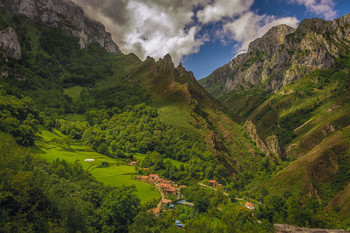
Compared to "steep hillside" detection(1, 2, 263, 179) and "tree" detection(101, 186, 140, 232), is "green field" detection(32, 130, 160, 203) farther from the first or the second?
"tree" detection(101, 186, 140, 232)

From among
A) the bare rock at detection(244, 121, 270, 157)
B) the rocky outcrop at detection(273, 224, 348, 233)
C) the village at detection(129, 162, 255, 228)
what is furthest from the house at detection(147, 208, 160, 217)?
the bare rock at detection(244, 121, 270, 157)

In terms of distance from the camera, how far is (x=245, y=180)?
9606 centimetres

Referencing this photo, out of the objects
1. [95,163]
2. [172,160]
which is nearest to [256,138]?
[172,160]

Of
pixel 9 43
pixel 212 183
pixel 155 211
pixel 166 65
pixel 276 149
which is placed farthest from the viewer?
pixel 166 65

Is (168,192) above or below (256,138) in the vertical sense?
below

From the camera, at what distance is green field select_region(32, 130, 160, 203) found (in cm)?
6769

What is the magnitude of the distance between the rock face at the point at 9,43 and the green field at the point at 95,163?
106748 mm

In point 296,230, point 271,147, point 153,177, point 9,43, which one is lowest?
point 153,177

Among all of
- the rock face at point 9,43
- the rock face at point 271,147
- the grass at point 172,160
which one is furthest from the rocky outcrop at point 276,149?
the rock face at point 9,43

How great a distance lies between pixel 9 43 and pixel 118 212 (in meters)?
184

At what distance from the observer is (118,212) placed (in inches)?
1645

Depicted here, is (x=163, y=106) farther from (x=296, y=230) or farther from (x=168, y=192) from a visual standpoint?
(x=296, y=230)

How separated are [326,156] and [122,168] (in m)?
81.5

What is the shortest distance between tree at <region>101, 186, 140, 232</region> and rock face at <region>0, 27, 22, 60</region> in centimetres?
17134
